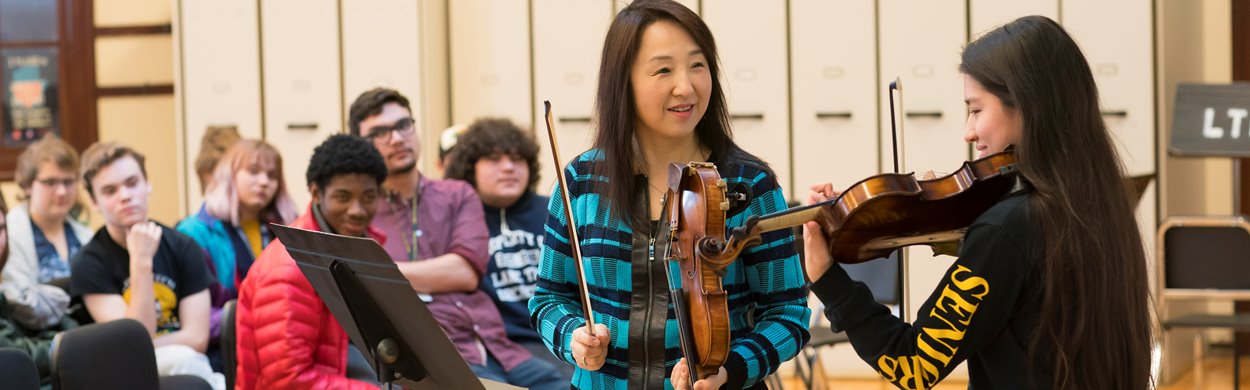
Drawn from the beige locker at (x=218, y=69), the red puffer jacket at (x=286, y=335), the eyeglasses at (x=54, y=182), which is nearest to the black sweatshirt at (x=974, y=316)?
the red puffer jacket at (x=286, y=335)

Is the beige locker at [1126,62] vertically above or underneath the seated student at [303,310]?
above

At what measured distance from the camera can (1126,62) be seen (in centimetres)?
559

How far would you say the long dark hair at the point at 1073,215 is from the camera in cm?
153

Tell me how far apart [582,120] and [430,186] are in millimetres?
2449

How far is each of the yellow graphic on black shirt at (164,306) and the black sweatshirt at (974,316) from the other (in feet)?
8.75

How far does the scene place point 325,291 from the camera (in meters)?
2.15

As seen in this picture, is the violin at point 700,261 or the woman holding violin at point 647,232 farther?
the woman holding violin at point 647,232

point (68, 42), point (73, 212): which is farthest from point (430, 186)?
point (68, 42)

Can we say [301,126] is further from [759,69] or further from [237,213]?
[759,69]

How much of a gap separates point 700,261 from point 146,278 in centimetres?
253

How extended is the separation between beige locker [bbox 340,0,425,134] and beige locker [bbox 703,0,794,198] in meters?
1.43

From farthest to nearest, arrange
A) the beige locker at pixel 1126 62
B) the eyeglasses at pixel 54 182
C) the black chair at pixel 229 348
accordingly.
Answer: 1. the beige locker at pixel 1126 62
2. the eyeglasses at pixel 54 182
3. the black chair at pixel 229 348

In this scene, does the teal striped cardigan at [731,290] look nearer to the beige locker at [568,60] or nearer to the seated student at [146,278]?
the seated student at [146,278]

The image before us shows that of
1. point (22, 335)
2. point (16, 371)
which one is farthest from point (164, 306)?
point (16, 371)
